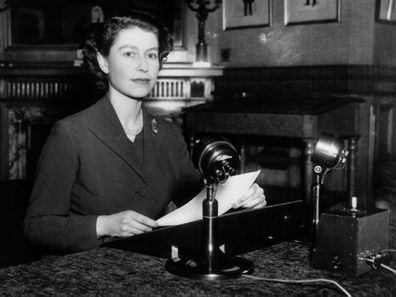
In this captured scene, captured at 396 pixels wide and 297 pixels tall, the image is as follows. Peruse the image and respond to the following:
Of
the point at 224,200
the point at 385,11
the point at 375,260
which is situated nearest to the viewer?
the point at 375,260

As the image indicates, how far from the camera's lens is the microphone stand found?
4.42ft

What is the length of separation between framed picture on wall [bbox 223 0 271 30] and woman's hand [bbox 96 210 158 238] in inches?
160

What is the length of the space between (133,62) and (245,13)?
3649mm

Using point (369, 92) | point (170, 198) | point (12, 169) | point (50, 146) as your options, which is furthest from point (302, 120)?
point (12, 169)

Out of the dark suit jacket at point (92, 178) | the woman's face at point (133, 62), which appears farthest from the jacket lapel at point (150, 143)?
the woman's face at point (133, 62)

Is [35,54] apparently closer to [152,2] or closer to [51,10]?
[51,10]

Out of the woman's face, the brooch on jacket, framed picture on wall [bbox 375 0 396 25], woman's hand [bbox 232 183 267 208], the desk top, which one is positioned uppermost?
framed picture on wall [bbox 375 0 396 25]

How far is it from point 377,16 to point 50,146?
369cm

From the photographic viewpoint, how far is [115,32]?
2189mm

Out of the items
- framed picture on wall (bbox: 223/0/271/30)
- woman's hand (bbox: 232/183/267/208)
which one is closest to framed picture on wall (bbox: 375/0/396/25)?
framed picture on wall (bbox: 223/0/271/30)

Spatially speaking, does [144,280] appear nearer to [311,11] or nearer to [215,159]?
[215,159]

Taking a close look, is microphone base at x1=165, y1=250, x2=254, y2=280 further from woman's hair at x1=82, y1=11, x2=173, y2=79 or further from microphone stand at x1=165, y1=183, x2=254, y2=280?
woman's hair at x1=82, y1=11, x2=173, y2=79

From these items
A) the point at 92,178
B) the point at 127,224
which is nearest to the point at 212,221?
the point at 127,224

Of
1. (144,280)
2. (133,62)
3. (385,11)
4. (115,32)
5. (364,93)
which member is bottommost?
(144,280)
